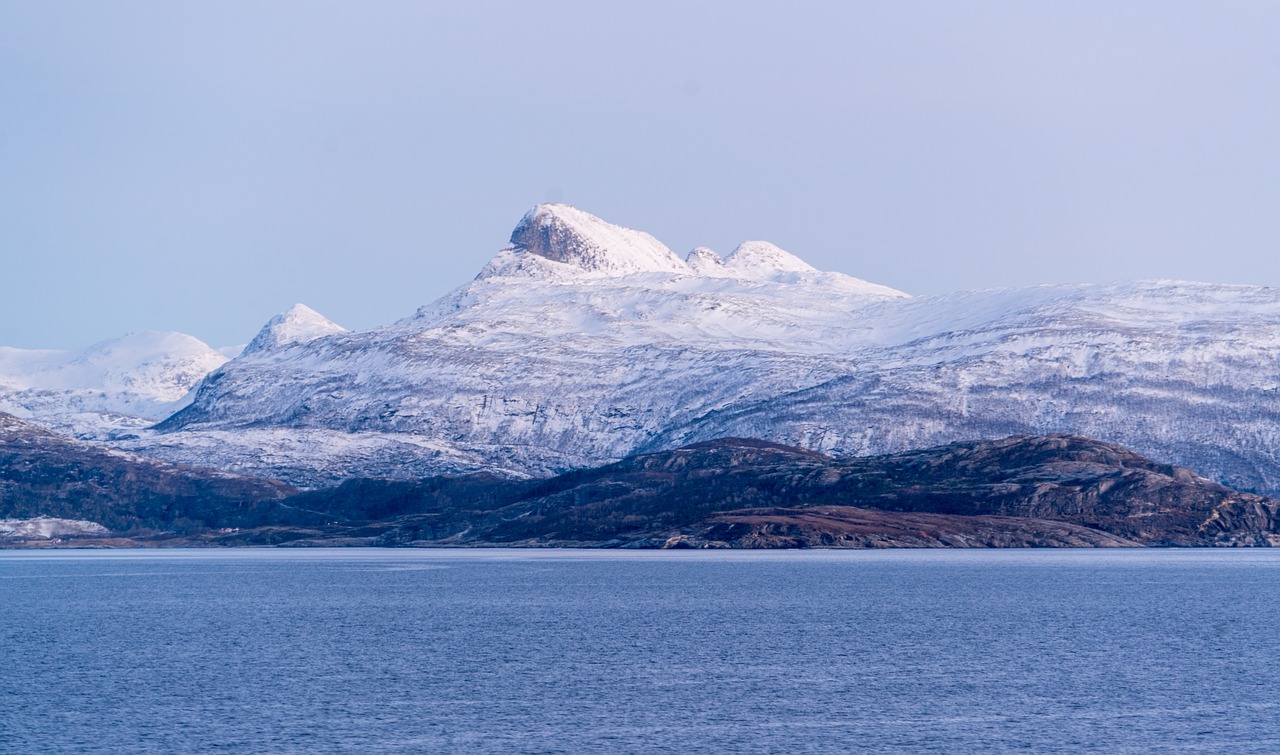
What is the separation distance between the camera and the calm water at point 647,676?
77.9 meters

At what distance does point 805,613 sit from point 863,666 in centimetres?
4616

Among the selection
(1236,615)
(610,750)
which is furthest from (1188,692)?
(1236,615)

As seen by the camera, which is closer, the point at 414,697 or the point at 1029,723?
the point at 1029,723

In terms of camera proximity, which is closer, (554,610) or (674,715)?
(674,715)

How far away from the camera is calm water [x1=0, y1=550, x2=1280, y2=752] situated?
256ft

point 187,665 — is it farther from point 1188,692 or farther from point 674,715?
point 1188,692

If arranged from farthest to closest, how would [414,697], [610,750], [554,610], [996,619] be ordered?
[554,610] < [996,619] < [414,697] < [610,750]

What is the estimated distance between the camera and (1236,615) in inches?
5817

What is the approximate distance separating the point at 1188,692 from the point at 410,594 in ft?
379

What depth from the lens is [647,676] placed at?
3964 inches

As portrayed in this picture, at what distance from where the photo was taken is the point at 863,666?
106m

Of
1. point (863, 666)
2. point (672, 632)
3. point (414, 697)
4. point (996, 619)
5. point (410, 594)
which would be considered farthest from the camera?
point (410, 594)

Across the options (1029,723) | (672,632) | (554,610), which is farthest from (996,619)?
(1029,723)

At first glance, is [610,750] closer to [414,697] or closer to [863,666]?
[414,697]
